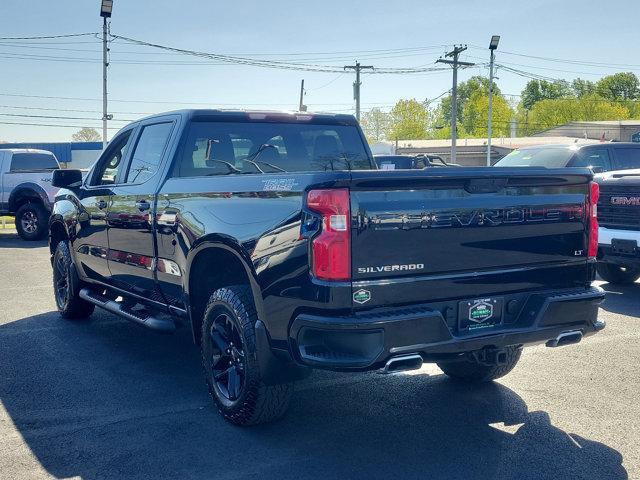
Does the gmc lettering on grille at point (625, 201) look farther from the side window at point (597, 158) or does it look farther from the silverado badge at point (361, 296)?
the silverado badge at point (361, 296)

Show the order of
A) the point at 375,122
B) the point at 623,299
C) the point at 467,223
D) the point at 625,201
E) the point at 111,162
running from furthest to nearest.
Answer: the point at 375,122, the point at 623,299, the point at 625,201, the point at 111,162, the point at 467,223

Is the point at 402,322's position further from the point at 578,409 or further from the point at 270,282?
the point at 578,409

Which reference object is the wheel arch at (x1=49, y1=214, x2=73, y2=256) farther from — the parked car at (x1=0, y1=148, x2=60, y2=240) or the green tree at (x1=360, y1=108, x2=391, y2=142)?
the green tree at (x1=360, y1=108, x2=391, y2=142)

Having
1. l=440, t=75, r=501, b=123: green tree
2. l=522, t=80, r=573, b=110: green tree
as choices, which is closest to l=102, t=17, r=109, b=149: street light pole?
l=440, t=75, r=501, b=123: green tree

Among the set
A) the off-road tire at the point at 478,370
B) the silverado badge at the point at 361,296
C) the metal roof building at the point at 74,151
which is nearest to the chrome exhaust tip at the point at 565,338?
the off-road tire at the point at 478,370

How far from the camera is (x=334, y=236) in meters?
3.55

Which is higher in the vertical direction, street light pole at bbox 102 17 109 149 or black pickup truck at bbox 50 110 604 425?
street light pole at bbox 102 17 109 149

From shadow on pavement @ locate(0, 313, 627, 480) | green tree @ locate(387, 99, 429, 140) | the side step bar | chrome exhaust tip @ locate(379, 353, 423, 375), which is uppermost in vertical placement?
green tree @ locate(387, 99, 429, 140)

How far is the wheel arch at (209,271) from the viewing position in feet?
14.4

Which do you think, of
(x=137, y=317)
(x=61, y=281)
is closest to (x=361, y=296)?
(x=137, y=317)

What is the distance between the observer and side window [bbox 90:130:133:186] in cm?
630

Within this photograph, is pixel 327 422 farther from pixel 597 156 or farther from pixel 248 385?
pixel 597 156

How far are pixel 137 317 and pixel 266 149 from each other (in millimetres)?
1666

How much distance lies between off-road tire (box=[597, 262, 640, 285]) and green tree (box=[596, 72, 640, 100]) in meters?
125
